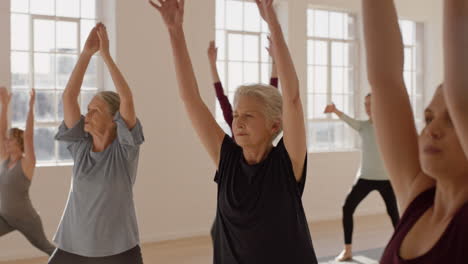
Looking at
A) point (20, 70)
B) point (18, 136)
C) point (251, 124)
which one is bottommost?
point (18, 136)

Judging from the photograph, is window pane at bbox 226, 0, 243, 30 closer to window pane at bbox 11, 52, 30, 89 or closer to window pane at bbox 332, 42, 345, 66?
window pane at bbox 332, 42, 345, 66

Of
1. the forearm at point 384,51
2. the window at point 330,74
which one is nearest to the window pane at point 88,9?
the window at point 330,74

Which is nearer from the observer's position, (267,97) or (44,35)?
(267,97)

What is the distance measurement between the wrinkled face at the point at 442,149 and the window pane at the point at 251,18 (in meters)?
6.58

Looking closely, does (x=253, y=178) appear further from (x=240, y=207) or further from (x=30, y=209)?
(x=30, y=209)

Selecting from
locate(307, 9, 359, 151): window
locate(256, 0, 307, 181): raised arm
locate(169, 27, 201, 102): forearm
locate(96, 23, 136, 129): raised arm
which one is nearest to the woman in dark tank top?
locate(256, 0, 307, 181): raised arm

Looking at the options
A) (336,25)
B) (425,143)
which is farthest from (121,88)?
(336,25)

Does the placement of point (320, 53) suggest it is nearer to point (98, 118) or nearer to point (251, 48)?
point (251, 48)

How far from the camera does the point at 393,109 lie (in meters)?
1.09

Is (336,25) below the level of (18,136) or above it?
above

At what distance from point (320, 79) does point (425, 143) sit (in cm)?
726

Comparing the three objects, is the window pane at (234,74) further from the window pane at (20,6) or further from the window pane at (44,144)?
the window pane at (20,6)

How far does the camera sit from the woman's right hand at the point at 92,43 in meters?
2.82

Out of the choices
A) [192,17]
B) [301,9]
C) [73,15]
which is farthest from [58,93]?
[301,9]
